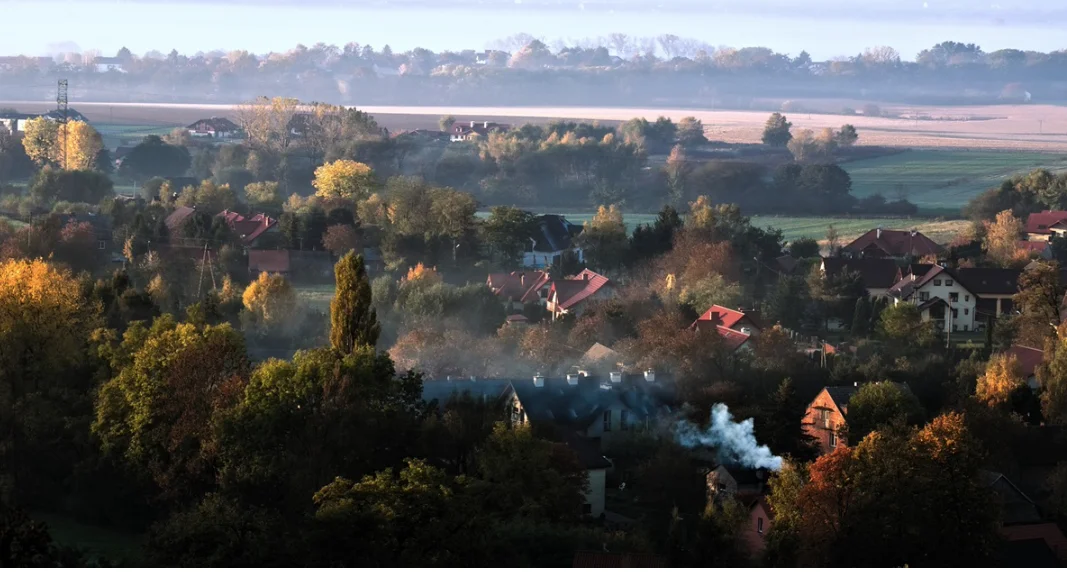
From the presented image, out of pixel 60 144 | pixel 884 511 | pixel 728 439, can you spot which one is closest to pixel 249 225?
pixel 60 144

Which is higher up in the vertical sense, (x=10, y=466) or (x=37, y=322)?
(x=37, y=322)

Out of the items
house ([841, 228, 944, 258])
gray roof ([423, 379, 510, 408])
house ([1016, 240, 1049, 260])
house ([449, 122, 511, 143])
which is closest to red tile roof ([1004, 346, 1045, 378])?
gray roof ([423, 379, 510, 408])

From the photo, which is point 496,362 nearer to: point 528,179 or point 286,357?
point 286,357

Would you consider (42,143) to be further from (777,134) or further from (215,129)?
(777,134)

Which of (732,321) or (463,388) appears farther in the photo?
(732,321)

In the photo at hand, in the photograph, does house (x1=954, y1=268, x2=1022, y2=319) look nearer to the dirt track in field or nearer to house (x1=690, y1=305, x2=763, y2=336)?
house (x1=690, y1=305, x2=763, y2=336)

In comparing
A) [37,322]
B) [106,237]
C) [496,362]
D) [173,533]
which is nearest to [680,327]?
[496,362]
